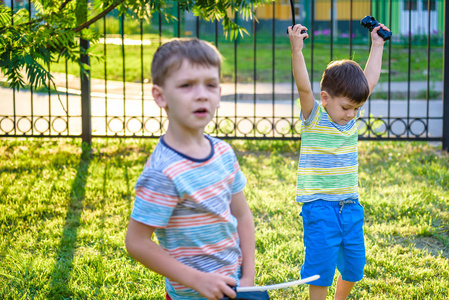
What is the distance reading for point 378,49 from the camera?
3.03 m

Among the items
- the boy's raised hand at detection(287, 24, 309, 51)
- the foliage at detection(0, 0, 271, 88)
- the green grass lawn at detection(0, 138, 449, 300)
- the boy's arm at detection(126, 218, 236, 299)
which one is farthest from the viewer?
the foliage at detection(0, 0, 271, 88)

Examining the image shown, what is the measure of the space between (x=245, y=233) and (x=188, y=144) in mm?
352

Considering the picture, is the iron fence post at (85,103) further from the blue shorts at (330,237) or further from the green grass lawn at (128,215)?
the blue shorts at (330,237)

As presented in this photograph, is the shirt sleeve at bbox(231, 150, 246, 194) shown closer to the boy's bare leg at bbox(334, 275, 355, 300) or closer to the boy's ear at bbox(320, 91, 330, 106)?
the boy's ear at bbox(320, 91, 330, 106)

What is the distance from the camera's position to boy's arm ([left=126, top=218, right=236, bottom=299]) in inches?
66.9

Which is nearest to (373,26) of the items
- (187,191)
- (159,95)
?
(159,95)

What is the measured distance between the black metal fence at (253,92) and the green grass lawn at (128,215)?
0.34 m

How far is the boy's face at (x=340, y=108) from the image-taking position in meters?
2.79

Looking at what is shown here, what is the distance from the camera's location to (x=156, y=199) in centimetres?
171

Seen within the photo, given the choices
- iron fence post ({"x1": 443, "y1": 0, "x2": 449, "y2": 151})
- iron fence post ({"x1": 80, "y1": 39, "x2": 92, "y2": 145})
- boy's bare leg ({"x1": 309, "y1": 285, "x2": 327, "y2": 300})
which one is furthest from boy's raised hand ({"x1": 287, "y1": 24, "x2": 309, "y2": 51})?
iron fence post ({"x1": 443, "y1": 0, "x2": 449, "y2": 151})

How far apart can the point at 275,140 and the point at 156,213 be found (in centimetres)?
529

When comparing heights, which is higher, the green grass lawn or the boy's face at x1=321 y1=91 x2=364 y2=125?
the boy's face at x1=321 y1=91 x2=364 y2=125

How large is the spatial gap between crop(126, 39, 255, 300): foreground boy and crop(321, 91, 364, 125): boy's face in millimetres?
1076

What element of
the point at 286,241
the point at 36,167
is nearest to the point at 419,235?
the point at 286,241
